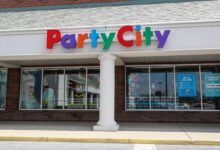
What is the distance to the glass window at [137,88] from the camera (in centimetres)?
1594

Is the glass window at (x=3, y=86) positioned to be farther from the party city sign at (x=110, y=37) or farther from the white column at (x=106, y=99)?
the white column at (x=106, y=99)

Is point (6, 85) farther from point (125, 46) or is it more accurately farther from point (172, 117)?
point (172, 117)

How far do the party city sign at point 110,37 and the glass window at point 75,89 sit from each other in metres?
4.25

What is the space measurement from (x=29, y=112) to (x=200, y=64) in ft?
32.8

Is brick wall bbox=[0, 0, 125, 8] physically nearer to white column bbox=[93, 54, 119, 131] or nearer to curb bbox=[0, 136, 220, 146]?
white column bbox=[93, 54, 119, 131]

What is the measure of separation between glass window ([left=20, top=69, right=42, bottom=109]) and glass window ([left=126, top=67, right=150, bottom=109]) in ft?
17.2

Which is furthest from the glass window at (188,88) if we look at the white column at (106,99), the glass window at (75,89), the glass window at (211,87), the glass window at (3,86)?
the glass window at (3,86)

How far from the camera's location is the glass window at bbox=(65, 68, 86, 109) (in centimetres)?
1644

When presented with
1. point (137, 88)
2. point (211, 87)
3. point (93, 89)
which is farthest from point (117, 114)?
point (211, 87)

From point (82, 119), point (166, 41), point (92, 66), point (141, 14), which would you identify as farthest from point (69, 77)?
point (166, 41)

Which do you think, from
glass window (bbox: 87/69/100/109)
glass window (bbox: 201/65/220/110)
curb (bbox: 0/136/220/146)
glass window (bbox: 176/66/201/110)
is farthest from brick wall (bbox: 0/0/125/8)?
curb (bbox: 0/136/220/146)

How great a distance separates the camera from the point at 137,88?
16141 millimetres

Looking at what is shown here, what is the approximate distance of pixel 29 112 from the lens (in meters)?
16.7

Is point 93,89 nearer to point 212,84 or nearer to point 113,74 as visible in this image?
point 113,74
